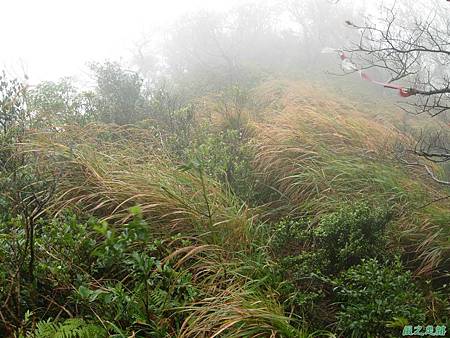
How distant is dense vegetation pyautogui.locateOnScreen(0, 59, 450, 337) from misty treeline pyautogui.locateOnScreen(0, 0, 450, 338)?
1cm

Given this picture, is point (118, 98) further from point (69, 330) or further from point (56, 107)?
point (69, 330)

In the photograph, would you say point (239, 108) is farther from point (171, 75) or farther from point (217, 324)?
point (171, 75)

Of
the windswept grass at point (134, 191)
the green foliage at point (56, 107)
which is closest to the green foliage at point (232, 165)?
the windswept grass at point (134, 191)

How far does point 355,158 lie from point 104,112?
11.3 feet

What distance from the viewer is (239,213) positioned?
313cm

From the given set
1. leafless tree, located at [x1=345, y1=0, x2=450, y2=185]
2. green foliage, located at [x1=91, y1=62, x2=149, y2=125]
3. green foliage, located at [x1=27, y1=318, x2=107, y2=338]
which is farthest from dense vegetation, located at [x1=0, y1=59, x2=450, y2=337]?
green foliage, located at [x1=91, y1=62, x2=149, y2=125]

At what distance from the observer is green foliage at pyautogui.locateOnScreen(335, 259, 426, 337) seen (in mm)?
1988

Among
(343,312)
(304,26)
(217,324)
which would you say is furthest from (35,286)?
(304,26)

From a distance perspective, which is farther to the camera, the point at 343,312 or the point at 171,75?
the point at 171,75

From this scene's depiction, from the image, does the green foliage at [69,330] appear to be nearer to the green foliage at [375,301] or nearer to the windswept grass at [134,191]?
the windswept grass at [134,191]

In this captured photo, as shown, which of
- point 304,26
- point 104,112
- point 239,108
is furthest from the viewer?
point 304,26

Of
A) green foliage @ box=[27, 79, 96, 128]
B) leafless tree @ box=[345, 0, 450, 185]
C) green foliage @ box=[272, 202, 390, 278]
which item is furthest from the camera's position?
green foliage @ box=[27, 79, 96, 128]

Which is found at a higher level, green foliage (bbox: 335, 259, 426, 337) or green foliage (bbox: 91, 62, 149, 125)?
green foliage (bbox: 91, 62, 149, 125)

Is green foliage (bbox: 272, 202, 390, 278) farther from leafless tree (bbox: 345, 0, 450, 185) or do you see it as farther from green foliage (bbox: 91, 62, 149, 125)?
green foliage (bbox: 91, 62, 149, 125)
